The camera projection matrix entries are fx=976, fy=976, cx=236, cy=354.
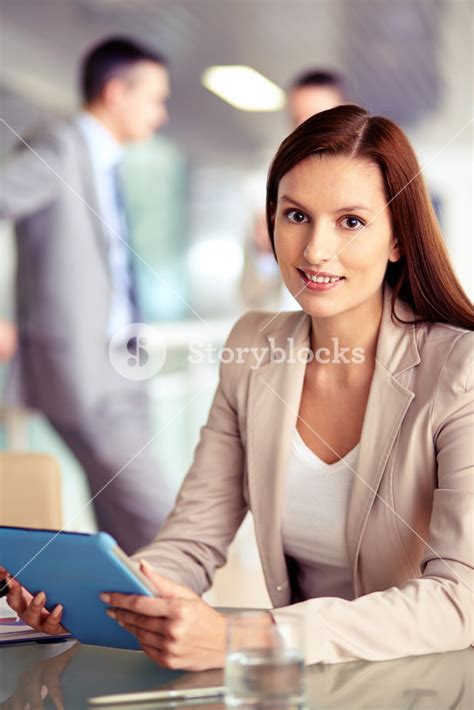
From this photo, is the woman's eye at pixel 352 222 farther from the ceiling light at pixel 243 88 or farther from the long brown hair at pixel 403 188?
the ceiling light at pixel 243 88

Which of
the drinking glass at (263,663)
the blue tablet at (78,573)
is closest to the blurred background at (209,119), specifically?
the blue tablet at (78,573)

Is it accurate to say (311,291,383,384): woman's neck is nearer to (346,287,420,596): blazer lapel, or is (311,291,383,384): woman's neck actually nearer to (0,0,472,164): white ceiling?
(346,287,420,596): blazer lapel

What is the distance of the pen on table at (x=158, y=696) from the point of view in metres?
1.01

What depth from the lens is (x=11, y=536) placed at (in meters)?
1.12

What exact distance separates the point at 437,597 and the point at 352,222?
55 centimetres

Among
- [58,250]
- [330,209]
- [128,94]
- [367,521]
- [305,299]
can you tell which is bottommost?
[367,521]

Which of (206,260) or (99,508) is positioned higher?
(206,260)

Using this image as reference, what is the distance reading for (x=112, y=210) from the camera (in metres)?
3.35

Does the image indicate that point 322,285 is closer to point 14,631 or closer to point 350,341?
point 350,341

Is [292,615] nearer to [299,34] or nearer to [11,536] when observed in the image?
[11,536]

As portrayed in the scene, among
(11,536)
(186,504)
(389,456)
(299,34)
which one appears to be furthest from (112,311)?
(11,536)

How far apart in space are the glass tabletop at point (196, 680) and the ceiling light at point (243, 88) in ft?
8.48

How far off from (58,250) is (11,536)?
2243 mm

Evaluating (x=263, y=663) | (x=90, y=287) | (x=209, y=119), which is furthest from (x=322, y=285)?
(x=209, y=119)
